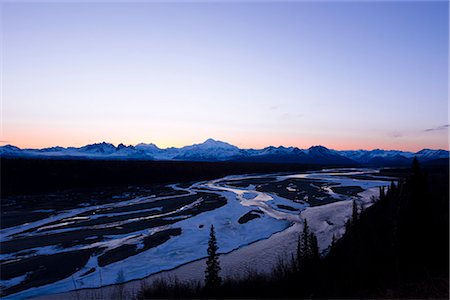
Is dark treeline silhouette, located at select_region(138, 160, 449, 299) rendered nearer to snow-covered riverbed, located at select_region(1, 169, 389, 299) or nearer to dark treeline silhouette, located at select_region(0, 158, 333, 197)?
snow-covered riverbed, located at select_region(1, 169, 389, 299)

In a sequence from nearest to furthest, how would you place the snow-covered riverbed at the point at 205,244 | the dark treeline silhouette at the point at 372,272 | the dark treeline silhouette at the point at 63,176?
1. the dark treeline silhouette at the point at 372,272
2. the snow-covered riverbed at the point at 205,244
3. the dark treeline silhouette at the point at 63,176

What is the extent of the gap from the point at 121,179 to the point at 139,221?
3481 centimetres

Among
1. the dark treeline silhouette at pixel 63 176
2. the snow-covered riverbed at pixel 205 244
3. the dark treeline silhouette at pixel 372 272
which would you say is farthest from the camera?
the dark treeline silhouette at pixel 63 176

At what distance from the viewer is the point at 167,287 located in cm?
1234

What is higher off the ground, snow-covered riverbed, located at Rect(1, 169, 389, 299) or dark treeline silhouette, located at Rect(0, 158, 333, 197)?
dark treeline silhouette, located at Rect(0, 158, 333, 197)

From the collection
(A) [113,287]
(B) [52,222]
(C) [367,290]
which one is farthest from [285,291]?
(B) [52,222]

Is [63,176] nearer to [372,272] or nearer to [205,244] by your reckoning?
[205,244]

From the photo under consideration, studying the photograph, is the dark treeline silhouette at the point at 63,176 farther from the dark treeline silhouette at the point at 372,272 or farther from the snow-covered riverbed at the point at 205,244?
the dark treeline silhouette at the point at 372,272

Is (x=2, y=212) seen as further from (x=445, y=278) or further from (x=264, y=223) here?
(x=445, y=278)

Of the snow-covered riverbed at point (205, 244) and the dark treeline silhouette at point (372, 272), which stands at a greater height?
the dark treeline silhouette at point (372, 272)

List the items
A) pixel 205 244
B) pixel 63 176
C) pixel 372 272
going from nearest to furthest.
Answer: pixel 372 272 → pixel 205 244 → pixel 63 176

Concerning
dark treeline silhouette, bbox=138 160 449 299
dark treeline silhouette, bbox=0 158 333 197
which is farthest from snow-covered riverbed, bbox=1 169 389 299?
dark treeline silhouette, bbox=0 158 333 197

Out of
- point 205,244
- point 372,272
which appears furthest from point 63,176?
point 372,272

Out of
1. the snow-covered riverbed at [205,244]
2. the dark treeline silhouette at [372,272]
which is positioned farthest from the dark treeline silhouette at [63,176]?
the dark treeline silhouette at [372,272]
